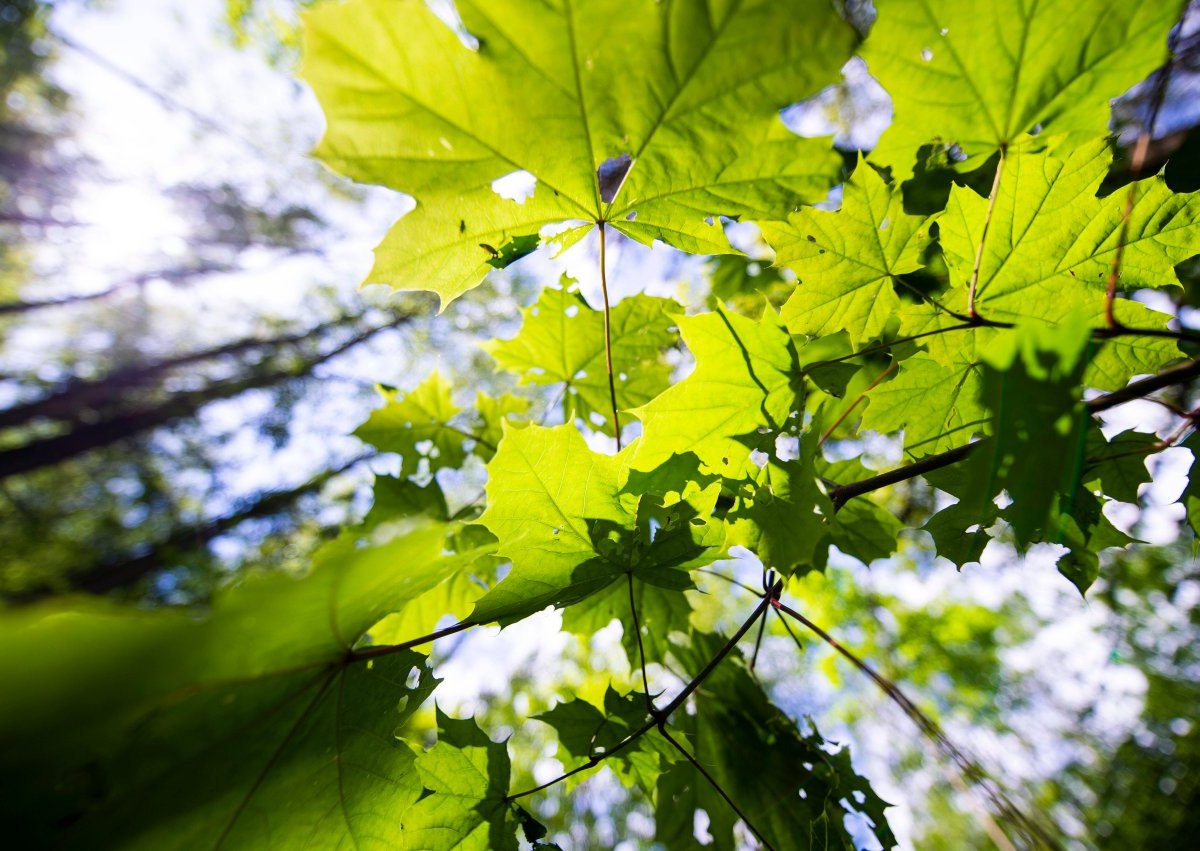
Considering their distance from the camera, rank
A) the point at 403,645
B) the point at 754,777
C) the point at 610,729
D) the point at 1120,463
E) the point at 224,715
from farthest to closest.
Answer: the point at 754,777 → the point at 610,729 → the point at 1120,463 → the point at 403,645 → the point at 224,715

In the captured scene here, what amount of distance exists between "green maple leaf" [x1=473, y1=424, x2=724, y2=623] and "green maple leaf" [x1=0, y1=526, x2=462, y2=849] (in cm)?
15

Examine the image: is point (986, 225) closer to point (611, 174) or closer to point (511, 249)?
point (611, 174)

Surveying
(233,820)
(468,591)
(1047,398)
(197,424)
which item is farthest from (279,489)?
(1047,398)

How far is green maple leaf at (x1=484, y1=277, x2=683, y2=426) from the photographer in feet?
5.65

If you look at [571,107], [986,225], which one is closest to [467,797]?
[571,107]

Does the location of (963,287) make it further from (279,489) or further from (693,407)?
(279,489)

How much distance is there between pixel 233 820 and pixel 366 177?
3.28 feet

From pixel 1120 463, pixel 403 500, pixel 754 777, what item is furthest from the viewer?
pixel 403 500

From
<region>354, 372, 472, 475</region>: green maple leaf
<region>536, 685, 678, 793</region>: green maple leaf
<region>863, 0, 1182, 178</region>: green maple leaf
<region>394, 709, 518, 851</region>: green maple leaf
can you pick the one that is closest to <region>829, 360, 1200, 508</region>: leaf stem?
<region>863, 0, 1182, 178</region>: green maple leaf

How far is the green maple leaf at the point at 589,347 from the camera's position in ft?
5.65

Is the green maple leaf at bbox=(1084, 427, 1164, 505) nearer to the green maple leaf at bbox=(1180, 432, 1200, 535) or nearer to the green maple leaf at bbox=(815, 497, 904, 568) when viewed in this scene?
the green maple leaf at bbox=(1180, 432, 1200, 535)

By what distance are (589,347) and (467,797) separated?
4.01 ft

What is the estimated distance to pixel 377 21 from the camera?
726mm

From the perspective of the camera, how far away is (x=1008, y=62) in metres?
0.83
